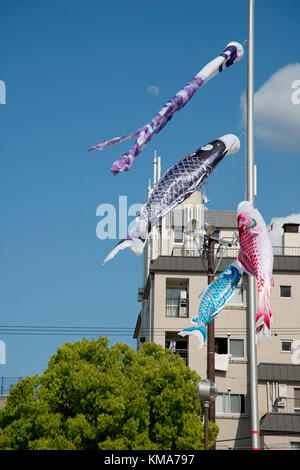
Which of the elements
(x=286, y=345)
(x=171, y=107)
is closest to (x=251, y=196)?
(x=171, y=107)

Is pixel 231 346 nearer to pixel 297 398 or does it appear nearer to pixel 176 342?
pixel 176 342

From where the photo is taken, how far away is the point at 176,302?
133ft

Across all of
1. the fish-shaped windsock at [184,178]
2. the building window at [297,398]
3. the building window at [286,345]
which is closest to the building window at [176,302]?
the building window at [286,345]

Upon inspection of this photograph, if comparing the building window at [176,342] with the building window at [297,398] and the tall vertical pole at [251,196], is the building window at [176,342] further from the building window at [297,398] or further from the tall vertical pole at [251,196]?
the tall vertical pole at [251,196]

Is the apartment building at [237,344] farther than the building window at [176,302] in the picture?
No

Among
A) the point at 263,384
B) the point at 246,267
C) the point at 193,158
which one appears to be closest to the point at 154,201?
the point at 193,158

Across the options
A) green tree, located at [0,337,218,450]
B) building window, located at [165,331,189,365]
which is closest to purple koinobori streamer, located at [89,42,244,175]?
green tree, located at [0,337,218,450]

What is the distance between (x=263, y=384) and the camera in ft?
121

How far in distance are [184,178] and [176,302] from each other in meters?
26.0

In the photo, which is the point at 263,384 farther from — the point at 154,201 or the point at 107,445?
the point at 154,201

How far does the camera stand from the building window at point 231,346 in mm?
38531

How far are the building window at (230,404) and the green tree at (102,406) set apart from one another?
7.29m

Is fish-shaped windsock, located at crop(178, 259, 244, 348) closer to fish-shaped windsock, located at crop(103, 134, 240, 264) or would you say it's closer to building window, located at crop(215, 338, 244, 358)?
fish-shaped windsock, located at crop(103, 134, 240, 264)
